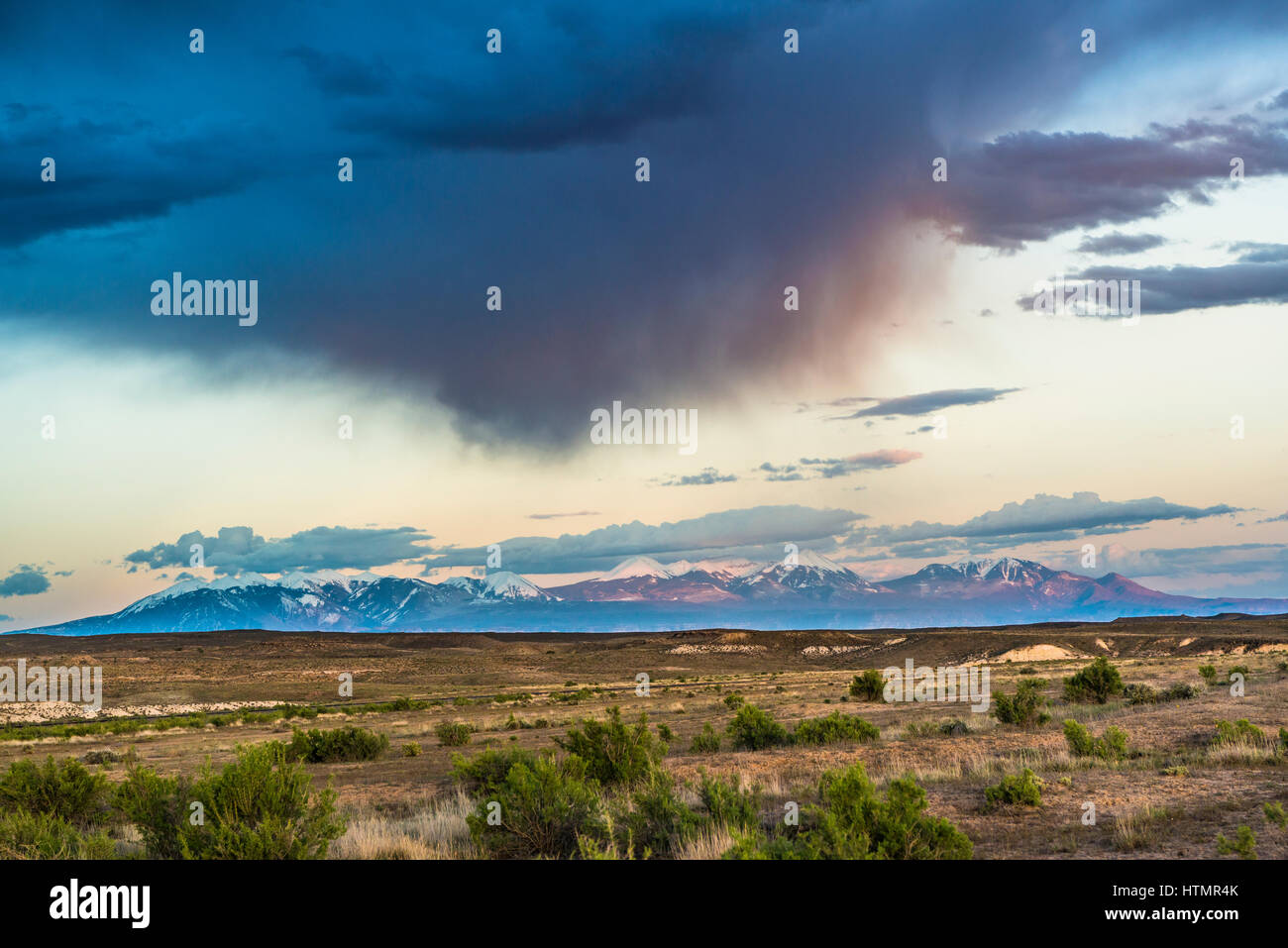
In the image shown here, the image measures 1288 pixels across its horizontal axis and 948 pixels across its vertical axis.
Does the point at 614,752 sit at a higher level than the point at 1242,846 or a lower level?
lower

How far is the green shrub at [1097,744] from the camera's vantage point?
17281 mm

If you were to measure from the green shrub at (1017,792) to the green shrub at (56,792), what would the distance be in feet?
55.3

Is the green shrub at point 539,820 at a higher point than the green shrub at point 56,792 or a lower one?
higher

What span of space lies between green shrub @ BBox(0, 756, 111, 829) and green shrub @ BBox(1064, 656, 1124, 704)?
31.8 meters

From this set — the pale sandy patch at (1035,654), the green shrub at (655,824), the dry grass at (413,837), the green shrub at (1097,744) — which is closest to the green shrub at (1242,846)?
the green shrub at (655,824)

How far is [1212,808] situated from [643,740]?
10.5m

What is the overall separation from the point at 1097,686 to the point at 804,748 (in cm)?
1611

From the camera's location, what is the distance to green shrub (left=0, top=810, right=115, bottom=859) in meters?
10.9

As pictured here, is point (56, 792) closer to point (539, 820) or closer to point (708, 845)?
point (539, 820)

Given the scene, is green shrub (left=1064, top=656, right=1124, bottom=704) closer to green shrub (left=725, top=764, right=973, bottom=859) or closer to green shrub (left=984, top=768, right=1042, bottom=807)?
green shrub (left=984, top=768, right=1042, bottom=807)

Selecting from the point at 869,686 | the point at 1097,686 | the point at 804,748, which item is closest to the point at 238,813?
the point at 804,748

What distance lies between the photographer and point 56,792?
58.4ft

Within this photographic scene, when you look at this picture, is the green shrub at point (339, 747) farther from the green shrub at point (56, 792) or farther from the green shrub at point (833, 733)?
the green shrub at point (833, 733)
